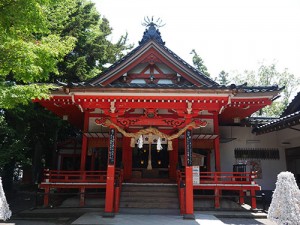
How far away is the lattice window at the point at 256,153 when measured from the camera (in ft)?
52.8

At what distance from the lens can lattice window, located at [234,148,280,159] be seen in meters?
16.1

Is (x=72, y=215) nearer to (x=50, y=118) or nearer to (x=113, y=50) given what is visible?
(x=50, y=118)

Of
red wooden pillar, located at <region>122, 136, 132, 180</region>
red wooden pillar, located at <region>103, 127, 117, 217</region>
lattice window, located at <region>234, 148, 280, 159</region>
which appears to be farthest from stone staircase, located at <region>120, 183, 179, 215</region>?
lattice window, located at <region>234, 148, 280, 159</region>

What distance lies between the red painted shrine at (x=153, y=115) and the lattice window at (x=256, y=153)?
191 centimetres

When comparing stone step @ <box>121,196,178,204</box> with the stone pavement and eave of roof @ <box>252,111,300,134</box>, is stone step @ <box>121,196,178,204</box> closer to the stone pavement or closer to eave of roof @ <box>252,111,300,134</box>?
the stone pavement

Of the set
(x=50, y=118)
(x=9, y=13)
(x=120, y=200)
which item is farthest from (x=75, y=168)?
(x=9, y=13)

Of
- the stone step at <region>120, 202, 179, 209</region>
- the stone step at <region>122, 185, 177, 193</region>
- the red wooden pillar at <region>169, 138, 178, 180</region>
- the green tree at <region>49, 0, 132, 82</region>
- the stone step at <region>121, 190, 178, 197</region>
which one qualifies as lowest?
the stone step at <region>120, 202, 179, 209</region>

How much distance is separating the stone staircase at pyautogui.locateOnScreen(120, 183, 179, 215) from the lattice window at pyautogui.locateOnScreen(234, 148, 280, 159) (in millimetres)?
5826

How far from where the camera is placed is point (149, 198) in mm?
11859

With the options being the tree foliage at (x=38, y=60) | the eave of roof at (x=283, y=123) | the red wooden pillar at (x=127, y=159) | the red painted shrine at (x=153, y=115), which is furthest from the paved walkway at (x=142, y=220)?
the eave of roof at (x=283, y=123)

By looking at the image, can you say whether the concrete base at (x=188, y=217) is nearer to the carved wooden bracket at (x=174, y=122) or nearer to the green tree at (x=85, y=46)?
the carved wooden bracket at (x=174, y=122)

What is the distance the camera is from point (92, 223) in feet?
29.6

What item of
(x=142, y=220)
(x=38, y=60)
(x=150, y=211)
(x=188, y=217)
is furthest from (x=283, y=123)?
(x=38, y=60)

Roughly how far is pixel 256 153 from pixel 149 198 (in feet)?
27.0
